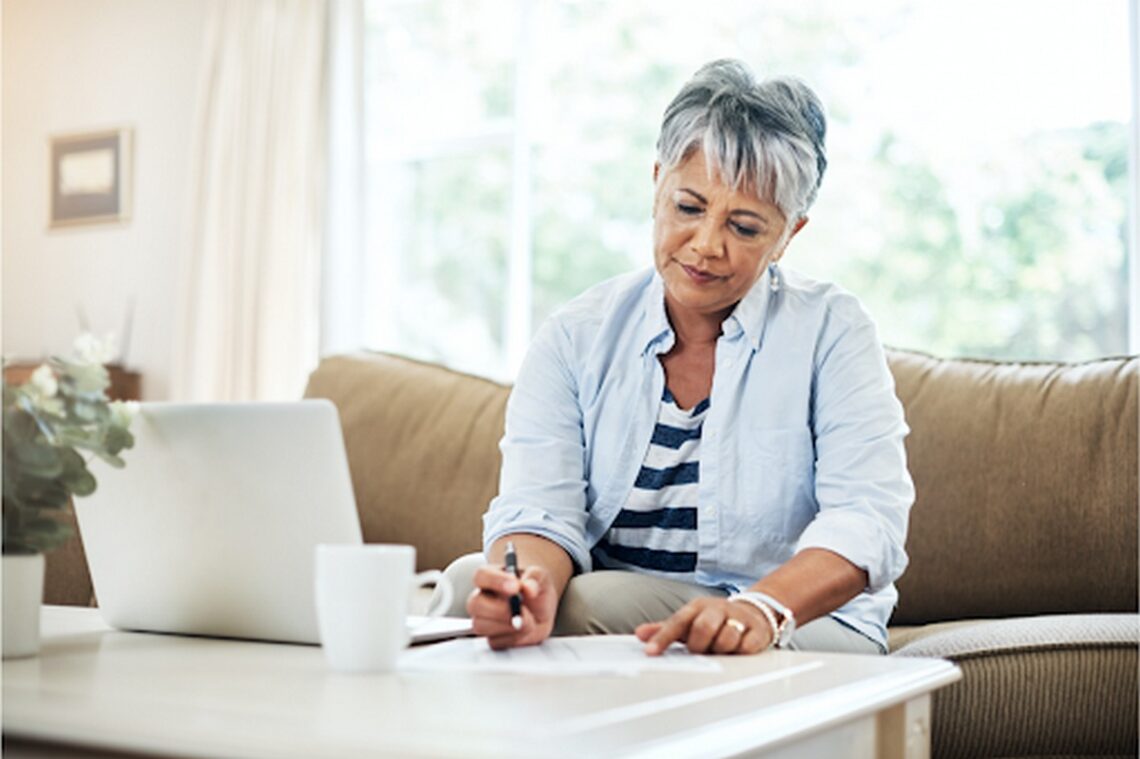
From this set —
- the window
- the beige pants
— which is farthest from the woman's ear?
A: the window

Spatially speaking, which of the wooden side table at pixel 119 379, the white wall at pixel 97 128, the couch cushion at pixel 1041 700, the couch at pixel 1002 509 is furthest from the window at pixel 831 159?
the couch cushion at pixel 1041 700

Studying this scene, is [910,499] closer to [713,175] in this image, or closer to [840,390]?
[840,390]

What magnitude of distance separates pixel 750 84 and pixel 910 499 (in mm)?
552

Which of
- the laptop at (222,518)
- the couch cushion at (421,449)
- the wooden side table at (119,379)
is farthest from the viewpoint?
the wooden side table at (119,379)

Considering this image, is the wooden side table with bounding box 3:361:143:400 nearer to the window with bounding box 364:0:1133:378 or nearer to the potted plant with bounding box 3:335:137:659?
the window with bounding box 364:0:1133:378

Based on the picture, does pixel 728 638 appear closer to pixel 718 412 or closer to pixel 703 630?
pixel 703 630

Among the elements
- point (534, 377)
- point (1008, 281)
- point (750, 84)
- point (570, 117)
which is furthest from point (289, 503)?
point (570, 117)

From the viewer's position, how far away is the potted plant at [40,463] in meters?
1.19

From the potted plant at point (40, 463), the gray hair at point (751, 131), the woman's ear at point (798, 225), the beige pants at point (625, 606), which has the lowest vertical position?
the beige pants at point (625, 606)

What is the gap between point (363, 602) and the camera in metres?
1.13

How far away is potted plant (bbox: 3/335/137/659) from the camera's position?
1.19 m

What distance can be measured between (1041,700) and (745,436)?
0.50 meters

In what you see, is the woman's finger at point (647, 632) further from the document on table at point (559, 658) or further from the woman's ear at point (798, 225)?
the woman's ear at point (798, 225)

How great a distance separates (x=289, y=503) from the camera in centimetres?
128
